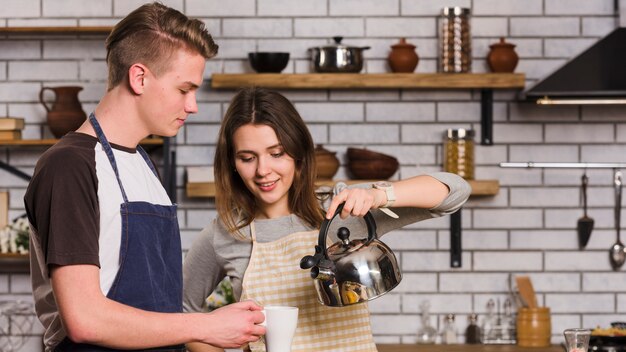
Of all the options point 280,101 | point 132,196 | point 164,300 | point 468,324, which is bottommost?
point 468,324

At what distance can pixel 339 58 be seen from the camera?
4484 millimetres

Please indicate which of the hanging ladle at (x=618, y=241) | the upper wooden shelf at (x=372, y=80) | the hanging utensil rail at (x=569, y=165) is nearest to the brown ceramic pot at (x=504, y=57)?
the upper wooden shelf at (x=372, y=80)

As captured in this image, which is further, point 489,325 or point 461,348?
point 489,325

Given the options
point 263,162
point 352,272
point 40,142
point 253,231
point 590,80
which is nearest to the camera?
point 352,272

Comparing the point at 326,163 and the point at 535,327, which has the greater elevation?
the point at 326,163

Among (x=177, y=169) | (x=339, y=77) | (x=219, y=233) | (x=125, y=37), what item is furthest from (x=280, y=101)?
(x=177, y=169)

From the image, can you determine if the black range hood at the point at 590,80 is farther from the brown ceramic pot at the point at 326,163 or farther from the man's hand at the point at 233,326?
the man's hand at the point at 233,326

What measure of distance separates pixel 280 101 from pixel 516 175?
238 cm

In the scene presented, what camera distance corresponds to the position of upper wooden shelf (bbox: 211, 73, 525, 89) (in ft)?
14.6

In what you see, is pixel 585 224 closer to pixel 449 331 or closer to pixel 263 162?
pixel 449 331

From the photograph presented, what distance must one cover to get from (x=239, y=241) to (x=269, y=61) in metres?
1.94

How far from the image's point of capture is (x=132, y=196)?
201cm

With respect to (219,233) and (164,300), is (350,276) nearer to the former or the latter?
(164,300)

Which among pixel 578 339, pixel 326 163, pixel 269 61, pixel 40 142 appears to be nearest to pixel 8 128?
pixel 40 142
